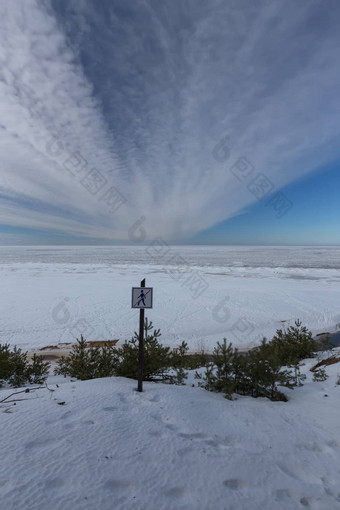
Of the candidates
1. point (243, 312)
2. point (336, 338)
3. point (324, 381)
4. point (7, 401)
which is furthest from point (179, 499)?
point (243, 312)

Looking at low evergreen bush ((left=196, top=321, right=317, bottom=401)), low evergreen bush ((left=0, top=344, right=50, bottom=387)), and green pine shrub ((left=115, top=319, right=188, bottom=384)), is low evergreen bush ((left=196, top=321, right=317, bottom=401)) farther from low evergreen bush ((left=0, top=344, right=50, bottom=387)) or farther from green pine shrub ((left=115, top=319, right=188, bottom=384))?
low evergreen bush ((left=0, top=344, right=50, bottom=387))

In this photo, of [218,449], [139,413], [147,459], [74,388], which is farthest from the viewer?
[74,388]

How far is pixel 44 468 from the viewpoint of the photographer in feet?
7.36

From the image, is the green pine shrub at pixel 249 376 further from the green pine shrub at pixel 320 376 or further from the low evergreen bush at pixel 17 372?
the low evergreen bush at pixel 17 372

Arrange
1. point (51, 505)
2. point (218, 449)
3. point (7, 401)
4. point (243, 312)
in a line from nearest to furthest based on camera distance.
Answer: point (51, 505) < point (218, 449) < point (7, 401) < point (243, 312)

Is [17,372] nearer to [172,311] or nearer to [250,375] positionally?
[250,375]

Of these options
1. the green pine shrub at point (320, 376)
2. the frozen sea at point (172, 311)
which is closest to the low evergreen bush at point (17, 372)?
the frozen sea at point (172, 311)

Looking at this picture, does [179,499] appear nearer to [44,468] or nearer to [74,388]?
[44,468]

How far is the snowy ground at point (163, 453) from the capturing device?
2088 millimetres

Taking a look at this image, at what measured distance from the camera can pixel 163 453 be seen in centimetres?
262

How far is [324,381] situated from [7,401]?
226 inches

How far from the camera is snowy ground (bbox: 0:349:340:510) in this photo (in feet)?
6.85

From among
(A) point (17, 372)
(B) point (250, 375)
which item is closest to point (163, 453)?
(B) point (250, 375)

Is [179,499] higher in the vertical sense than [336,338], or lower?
higher
